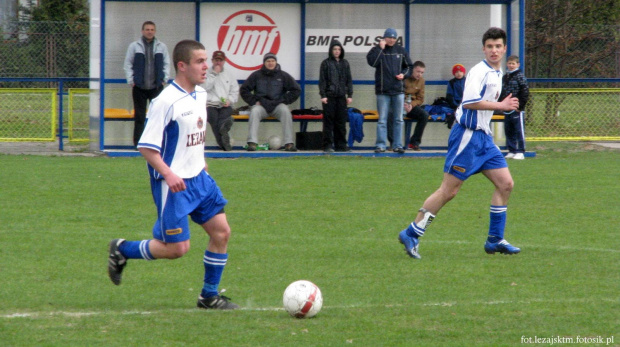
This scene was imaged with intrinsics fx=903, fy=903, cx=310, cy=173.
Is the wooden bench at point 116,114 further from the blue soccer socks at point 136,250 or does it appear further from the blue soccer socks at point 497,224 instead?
the blue soccer socks at point 136,250

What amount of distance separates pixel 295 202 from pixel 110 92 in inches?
288

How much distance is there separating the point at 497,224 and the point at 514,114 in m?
8.43

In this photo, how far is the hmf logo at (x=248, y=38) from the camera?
1658cm

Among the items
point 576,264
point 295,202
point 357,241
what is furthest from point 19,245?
point 576,264

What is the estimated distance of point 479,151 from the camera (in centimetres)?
718

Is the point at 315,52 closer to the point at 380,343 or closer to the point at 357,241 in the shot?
the point at 357,241

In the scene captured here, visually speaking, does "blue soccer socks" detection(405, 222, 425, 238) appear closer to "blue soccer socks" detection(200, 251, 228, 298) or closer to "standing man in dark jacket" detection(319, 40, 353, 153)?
"blue soccer socks" detection(200, 251, 228, 298)

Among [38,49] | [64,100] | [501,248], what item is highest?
[38,49]

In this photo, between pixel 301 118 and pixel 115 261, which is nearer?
pixel 115 261

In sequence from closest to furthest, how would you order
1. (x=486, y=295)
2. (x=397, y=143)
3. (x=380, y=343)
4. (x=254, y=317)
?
(x=380, y=343) < (x=254, y=317) < (x=486, y=295) < (x=397, y=143)

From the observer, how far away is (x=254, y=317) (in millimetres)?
5254

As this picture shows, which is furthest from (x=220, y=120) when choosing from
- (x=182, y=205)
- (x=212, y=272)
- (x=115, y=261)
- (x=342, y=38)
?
(x=182, y=205)

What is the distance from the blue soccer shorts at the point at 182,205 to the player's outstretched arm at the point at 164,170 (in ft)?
0.47

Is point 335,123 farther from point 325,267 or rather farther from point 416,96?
point 325,267
